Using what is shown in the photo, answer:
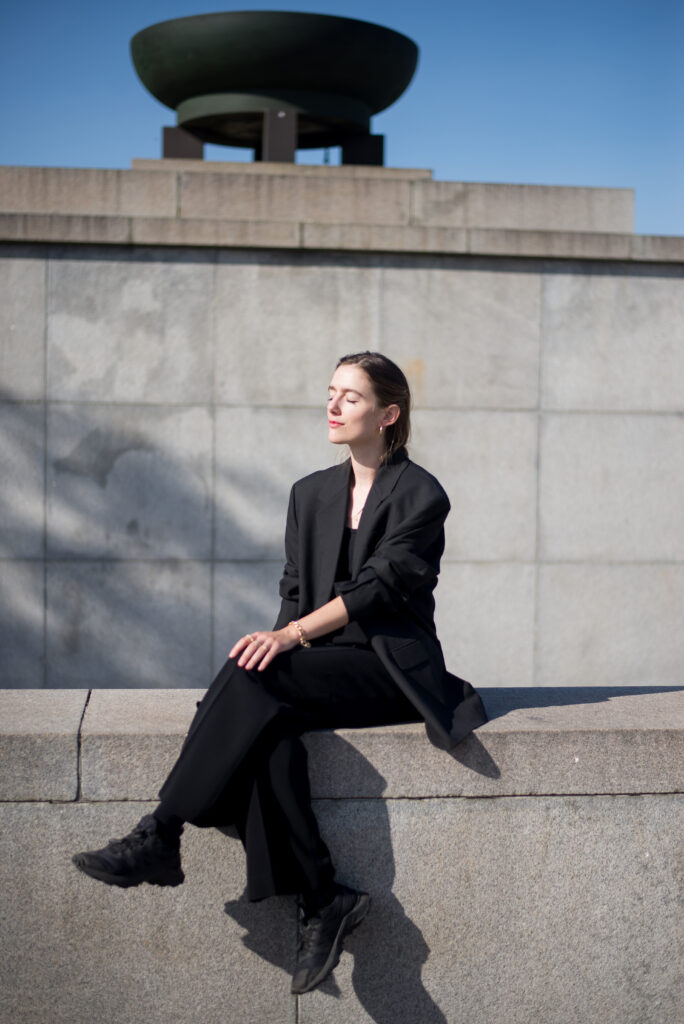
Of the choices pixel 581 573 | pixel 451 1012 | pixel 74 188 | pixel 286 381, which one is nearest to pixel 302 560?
pixel 451 1012

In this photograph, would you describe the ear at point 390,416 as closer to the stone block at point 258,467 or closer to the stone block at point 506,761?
the stone block at point 506,761

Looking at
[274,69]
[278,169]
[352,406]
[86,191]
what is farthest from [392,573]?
[274,69]

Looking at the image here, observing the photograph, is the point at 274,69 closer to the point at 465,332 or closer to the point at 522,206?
the point at 522,206

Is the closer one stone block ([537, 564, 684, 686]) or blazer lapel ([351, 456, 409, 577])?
blazer lapel ([351, 456, 409, 577])

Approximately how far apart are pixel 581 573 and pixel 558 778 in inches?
171

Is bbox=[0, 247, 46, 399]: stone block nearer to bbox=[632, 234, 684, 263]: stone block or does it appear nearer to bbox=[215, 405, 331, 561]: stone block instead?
bbox=[215, 405, 331, 561]: stone block

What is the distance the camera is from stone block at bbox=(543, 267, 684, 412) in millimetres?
7758

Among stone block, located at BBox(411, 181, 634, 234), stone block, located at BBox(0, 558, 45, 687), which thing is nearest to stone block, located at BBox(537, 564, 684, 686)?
stone block, located at BBox(411, 181, 634, 234)

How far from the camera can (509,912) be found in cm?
364

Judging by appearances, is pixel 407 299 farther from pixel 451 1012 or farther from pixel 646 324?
pixel 451 1012

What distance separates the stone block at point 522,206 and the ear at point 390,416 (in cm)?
Answer: 492

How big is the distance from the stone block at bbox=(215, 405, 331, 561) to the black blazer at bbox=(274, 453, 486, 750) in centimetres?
349

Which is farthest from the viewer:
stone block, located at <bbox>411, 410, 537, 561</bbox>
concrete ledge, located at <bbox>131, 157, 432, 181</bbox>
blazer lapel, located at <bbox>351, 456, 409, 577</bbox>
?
concrete ledge, located at <bbox>131, 157, 432, 181</bbox>

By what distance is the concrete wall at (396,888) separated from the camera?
3.52 meters
